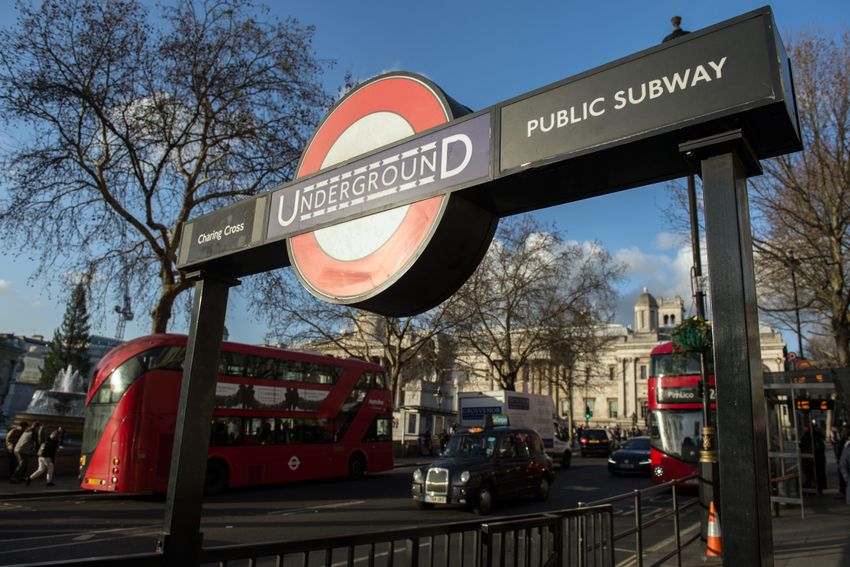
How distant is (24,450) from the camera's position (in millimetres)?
15461

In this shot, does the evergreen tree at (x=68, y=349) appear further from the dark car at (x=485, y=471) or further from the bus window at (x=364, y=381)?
the dark car at (x=485, y=471)

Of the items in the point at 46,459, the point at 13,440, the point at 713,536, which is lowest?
the point at 46,459

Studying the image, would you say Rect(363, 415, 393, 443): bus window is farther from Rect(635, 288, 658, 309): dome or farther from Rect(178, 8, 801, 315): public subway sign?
Rect(635, 288, 658, 309): dome

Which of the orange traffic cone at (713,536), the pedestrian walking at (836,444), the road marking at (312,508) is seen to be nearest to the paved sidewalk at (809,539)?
the orange traffic cone at (713,536)

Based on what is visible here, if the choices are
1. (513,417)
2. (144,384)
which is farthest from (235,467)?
(513,417)

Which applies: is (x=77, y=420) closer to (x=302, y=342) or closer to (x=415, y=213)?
(x=302, y=342)

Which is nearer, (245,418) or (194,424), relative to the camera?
(194,424)

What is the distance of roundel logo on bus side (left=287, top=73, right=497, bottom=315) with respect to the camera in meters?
2.66

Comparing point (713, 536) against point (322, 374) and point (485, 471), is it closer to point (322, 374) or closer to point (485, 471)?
point (485, 471)

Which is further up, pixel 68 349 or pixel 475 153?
pixel 68 349

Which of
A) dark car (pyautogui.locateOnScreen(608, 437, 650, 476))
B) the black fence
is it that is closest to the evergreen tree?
dark car (pyautogui.locateOnScreen(608, 437, 650, 476))

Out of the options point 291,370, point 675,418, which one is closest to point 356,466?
point 291,370

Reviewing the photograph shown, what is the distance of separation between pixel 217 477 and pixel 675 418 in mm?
Answer: 12567

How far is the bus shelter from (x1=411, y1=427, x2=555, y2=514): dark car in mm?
4896
